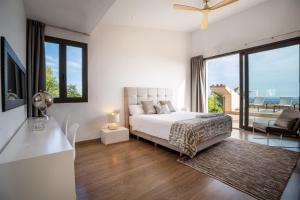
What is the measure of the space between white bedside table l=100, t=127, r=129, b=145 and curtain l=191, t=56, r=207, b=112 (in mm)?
3029

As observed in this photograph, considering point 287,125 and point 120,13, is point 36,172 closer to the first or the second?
point 120,13

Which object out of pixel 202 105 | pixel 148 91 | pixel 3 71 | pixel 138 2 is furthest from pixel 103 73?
pixel 202 105

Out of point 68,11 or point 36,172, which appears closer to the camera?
point 36,172

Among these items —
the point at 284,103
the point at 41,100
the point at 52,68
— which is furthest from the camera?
the point at 284,103

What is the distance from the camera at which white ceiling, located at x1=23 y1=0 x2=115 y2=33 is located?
2.42 meters

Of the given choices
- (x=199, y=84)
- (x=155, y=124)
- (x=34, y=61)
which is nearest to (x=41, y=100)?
(x=34, y=61)

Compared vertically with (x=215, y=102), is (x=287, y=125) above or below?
below

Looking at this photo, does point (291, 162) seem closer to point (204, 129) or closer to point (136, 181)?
point (204, 129)

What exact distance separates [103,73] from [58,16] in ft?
4.97

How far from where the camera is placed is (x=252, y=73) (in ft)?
14.4

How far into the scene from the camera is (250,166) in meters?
2.40

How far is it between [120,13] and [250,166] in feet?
13.6

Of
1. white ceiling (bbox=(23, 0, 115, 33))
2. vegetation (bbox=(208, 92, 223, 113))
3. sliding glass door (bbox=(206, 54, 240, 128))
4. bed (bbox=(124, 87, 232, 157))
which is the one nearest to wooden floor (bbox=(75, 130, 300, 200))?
bed (bbox=(124, 87, 232, 157))

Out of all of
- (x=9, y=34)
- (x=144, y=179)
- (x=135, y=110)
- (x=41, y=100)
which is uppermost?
(x=9, y=34)
